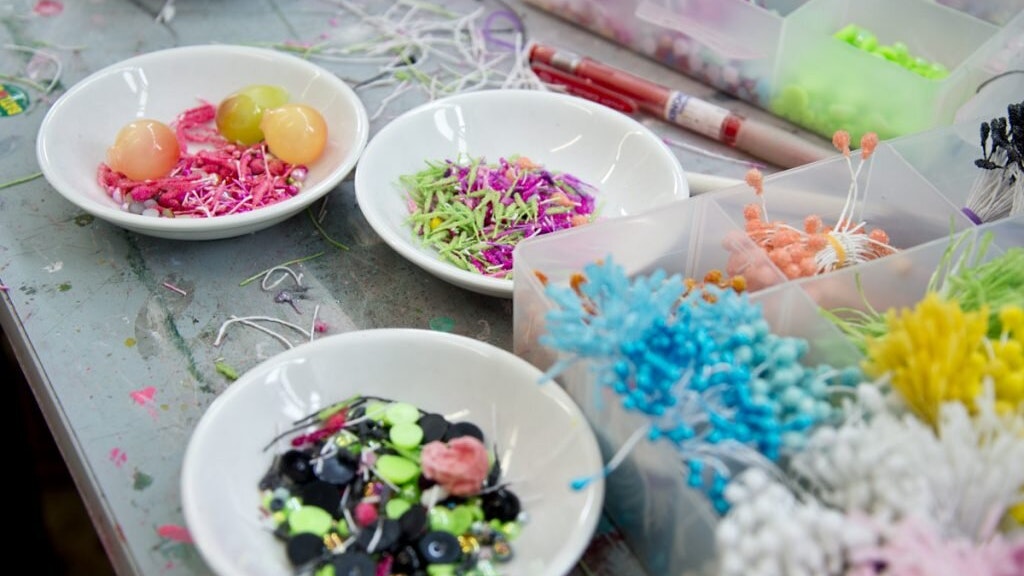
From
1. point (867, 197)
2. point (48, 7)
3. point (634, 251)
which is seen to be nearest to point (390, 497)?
point (634, 251)

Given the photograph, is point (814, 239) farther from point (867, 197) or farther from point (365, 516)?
point (365, 516)

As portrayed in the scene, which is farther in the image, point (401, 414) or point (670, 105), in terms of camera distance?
point (670, 105)

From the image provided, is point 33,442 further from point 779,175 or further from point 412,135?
point 779,175

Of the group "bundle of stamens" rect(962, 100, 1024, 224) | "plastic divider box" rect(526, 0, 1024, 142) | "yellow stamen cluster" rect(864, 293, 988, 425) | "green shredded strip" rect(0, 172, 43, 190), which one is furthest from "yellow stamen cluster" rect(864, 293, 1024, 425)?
"green shredded strip" rect(0, 172, 43, 190)

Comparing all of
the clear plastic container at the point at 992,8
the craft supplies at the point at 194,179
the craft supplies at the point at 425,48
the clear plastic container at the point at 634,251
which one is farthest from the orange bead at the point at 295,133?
the clear plastic container at the point at 992,8

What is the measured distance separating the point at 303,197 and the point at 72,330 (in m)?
0.24

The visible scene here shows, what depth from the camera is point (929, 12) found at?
45.6 inches

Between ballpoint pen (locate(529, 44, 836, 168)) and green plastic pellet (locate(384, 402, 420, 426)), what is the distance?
1.78 ft

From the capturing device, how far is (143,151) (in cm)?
104

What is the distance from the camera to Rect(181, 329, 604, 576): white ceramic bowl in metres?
0.69

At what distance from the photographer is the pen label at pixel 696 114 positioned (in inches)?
45.5

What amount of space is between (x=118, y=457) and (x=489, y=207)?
1.37 ft

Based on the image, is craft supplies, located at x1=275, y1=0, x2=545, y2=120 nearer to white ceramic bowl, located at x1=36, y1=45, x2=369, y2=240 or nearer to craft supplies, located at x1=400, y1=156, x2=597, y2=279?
white ceramic bowl, located at x1=36, y1=45, x2=369, y2=240

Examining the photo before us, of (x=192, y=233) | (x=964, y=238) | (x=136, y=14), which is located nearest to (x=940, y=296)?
(x=964, y=238)
